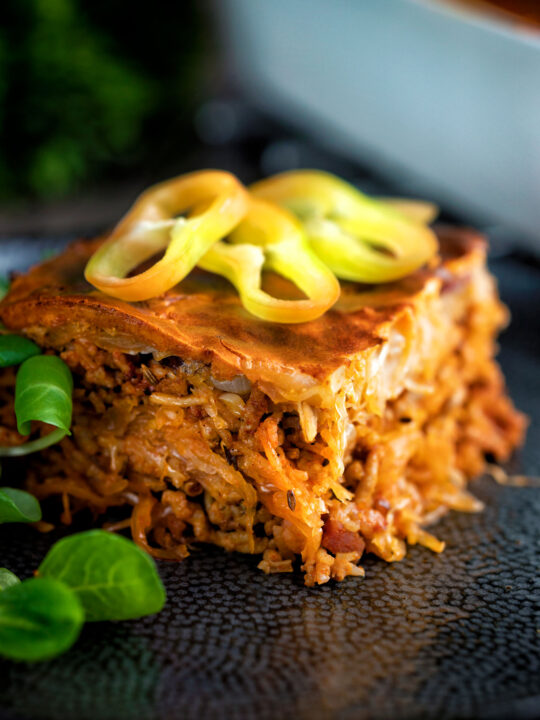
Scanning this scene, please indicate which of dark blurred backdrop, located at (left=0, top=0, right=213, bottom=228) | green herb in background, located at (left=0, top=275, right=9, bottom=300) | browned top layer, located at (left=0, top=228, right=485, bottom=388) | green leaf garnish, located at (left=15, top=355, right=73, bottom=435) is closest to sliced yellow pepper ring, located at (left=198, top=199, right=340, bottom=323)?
browned top layer, located at (left=0, top=228, right=485, bottom=388)

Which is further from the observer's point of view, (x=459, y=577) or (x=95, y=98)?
(x=95, y=98)

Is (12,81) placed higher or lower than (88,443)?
lower

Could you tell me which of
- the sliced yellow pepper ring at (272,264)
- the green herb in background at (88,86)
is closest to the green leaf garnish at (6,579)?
the sliced yellow pepper ring at (272,264)

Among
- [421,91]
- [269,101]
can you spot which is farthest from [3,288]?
[269,101]

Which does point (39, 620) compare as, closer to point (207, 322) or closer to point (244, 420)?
point (244, 420)

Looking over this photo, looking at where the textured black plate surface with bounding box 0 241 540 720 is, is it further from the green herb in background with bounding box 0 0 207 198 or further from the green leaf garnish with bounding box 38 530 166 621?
the green herb in background with bounding box 0 0 207 198

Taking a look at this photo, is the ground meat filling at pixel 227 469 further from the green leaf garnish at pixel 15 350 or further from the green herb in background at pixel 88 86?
the green herb in background at pixel 88 86

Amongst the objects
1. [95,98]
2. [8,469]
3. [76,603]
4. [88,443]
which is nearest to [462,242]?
[88,443]

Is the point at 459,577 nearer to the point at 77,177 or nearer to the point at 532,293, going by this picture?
the point at 532,293
